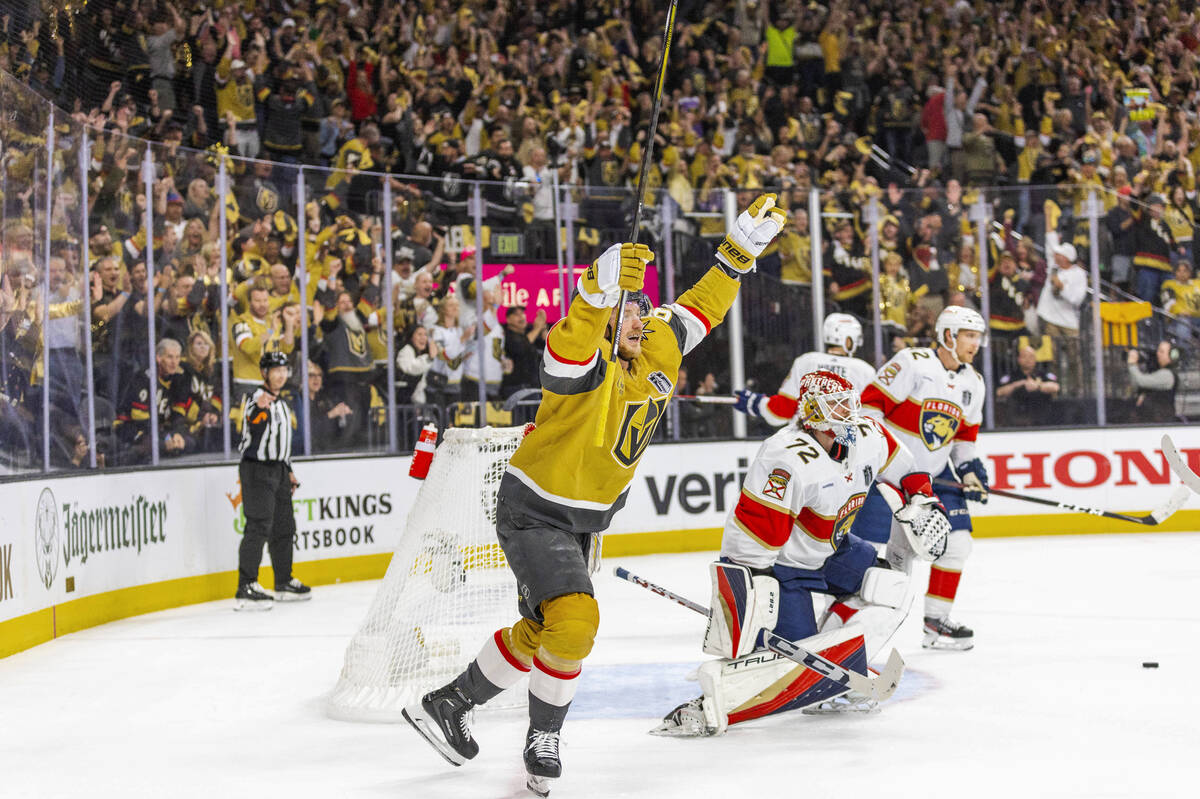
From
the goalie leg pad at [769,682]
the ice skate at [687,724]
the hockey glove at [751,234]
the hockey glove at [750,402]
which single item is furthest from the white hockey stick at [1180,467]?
the ice skate at [687,724]

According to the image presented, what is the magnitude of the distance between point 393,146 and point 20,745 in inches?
286

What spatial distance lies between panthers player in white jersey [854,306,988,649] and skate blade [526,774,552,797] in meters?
2.53

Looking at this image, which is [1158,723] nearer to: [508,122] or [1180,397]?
[1180,397]

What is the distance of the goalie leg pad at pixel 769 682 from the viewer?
13.6 feet

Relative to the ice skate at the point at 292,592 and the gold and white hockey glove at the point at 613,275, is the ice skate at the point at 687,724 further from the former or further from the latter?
the ice skate at the point at 292,592

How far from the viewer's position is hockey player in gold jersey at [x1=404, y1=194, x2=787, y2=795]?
3.39 m

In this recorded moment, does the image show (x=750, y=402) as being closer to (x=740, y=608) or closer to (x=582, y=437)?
(x=740, y=608)

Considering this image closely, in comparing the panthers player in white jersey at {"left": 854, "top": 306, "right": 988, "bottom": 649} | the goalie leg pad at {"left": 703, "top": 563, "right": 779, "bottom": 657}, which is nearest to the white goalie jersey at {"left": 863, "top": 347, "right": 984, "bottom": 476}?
the panthers player in white jersey at {"left": 854, "top": 306, "right": 988, "bottom": 649}

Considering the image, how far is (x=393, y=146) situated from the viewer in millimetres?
10914

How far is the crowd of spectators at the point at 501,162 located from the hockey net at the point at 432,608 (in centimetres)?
237

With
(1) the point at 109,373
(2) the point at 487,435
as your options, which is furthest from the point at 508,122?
(2) the point at 487,435

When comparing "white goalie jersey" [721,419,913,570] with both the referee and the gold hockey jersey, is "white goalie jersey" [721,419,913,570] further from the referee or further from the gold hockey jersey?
the referee

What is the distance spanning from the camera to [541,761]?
138 inches

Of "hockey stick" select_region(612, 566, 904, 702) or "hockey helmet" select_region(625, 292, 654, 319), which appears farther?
"hockey stick" select_region(612, 566, 904, 702)
